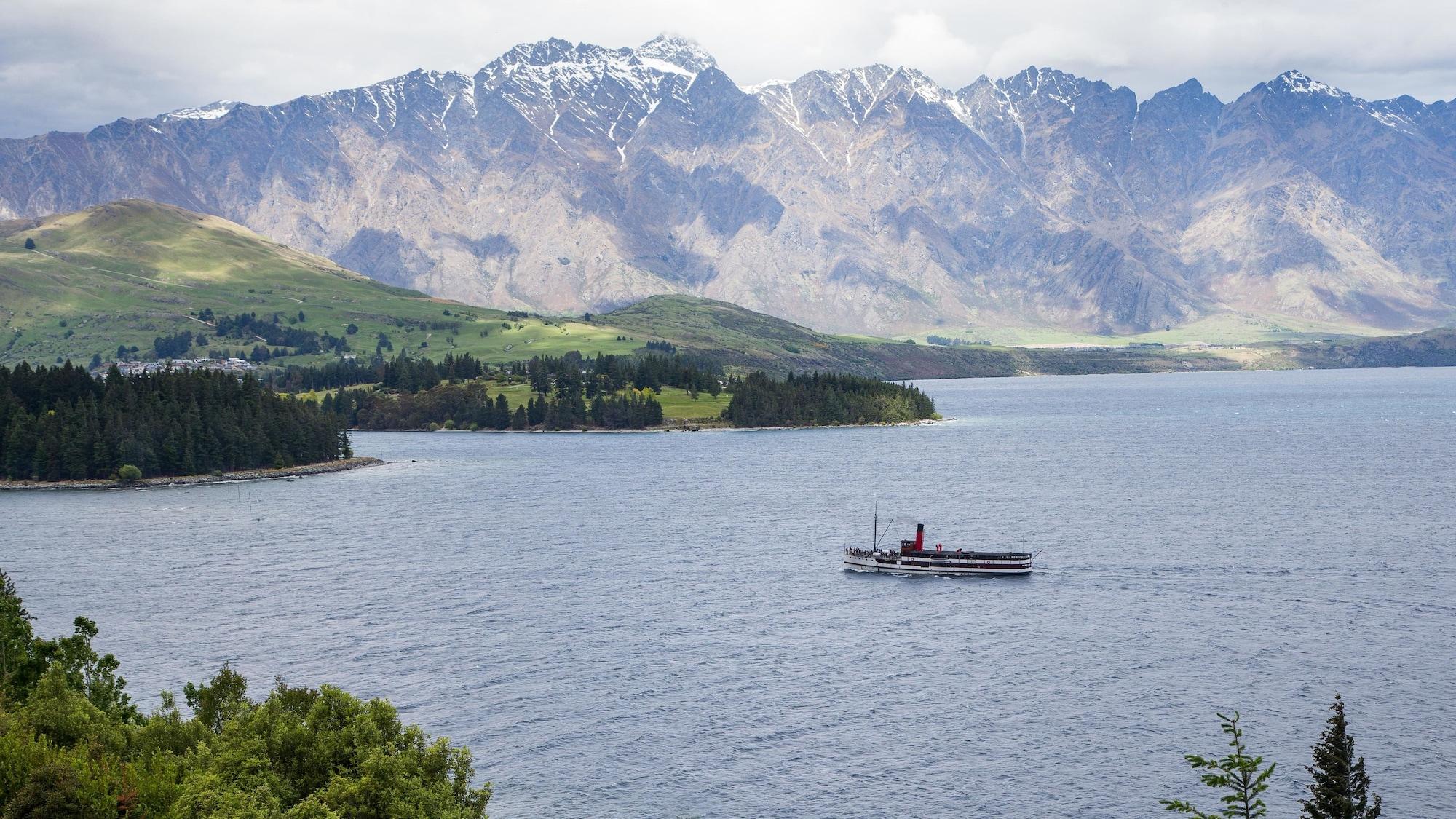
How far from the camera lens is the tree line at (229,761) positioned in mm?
57094

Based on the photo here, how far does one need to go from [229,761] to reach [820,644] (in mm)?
60628

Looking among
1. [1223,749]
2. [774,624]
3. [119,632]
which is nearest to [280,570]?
[119,632]

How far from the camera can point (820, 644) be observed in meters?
113

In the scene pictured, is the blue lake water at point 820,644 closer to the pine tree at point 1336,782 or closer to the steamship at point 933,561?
the steamship at point 933,561

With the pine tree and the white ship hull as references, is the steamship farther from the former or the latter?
the pine tree

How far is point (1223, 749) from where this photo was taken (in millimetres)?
83312

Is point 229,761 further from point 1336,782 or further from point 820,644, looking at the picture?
point 820,644

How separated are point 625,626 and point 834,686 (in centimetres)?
2577

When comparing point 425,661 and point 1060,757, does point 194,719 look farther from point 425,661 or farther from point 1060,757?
point 1060,757

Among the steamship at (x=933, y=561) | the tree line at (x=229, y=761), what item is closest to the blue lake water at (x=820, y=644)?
the steamship at (x=933, y=561)

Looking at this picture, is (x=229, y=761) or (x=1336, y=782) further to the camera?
(x=229, y=761)

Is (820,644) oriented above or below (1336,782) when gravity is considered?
below

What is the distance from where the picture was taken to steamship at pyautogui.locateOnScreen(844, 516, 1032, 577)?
14325 cm

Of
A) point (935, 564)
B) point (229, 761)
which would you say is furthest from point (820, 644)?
point (229, 761)
